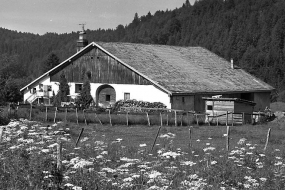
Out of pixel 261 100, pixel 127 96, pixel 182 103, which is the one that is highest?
pixel 127 96

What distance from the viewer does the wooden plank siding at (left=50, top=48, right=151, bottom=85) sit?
45500 millimetres

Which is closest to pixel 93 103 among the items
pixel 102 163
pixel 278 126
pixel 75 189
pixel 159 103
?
pixel 159 103

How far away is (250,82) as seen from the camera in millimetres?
51125

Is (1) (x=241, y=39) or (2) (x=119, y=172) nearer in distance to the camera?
(2) (x=119, y=172)

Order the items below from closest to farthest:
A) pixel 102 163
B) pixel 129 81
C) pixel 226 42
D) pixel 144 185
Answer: pixel 144 185 < pixel 102 163 < pixel 129 81 < pixel 226 42

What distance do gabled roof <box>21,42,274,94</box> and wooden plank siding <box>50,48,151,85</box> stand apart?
540mm

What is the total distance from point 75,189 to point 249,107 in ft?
109

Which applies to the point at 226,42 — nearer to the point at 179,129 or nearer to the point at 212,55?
the point at 212,55

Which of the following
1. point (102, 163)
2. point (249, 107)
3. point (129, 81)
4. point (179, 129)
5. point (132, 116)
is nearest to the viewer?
point (102, 163)

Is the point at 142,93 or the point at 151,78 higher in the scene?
the point at 151,78

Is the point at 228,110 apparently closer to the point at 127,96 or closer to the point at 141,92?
the point at 141,92

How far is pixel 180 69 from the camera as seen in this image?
48.0 m

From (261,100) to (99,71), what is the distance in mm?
14760

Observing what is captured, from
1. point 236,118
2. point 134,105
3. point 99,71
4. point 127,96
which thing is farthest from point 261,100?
point 99,71
